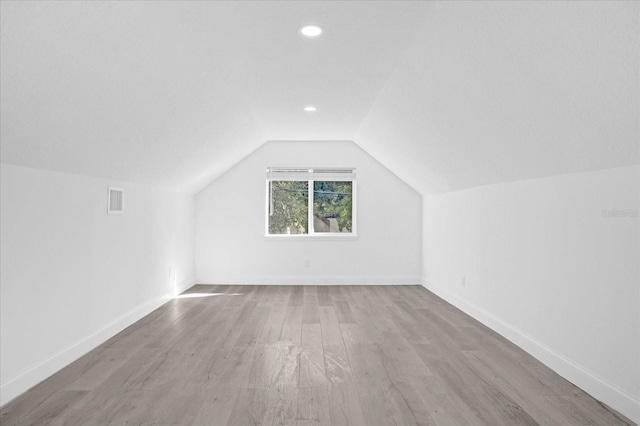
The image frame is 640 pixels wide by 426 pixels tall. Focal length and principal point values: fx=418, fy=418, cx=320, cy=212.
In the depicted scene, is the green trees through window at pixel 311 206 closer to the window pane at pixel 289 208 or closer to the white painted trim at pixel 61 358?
the window pane at pixel 289 208

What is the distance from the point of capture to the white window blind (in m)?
6.57

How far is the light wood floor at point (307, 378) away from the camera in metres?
2.34

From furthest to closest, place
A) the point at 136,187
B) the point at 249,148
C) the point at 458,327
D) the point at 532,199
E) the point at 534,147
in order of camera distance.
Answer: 1. the point at 249,148
2. the point at 136,187
3. the point at 458,327
4. the point at 532,199
5. the point at 534,147

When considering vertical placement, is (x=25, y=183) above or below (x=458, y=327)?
above

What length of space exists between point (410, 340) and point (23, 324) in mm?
2928

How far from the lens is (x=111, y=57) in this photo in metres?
2.18

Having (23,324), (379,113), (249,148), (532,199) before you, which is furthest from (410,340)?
(249,148)

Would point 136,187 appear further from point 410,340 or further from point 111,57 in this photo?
point 410,340

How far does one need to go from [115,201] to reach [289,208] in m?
3.14

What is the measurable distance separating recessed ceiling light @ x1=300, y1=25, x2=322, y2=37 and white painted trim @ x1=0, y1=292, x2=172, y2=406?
2.77 metres

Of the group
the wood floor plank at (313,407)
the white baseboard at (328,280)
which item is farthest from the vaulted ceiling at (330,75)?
the white baseboard at (328,280)

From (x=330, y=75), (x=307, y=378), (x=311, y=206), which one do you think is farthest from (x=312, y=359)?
(x=311, y=206)

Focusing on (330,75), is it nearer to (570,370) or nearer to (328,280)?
(570,370)

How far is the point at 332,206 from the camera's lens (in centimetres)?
677
